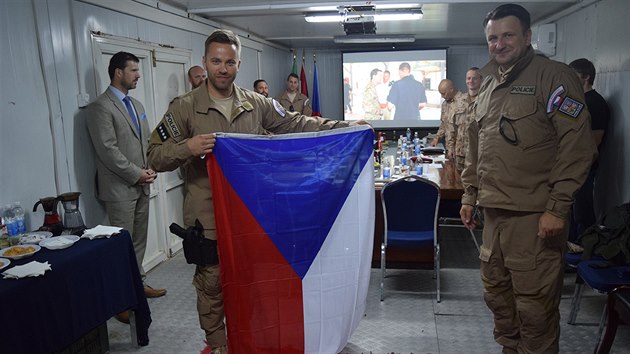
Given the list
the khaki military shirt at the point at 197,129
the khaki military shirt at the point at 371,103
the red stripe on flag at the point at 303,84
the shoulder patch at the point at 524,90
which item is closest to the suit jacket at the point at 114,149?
the khaki military shirt at the point at 197,129

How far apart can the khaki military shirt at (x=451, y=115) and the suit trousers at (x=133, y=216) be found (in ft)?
11.6

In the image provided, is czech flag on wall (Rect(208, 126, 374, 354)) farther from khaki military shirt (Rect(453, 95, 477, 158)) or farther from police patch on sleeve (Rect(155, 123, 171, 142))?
khaki military shirt (Rect(453, 95, 477, 158))

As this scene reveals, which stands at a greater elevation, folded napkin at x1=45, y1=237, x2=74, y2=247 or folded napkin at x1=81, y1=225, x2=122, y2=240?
folded napkin at x1=45, y1=237, x2=74, y2=247

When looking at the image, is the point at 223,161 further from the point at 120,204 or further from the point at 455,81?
the point at 455,81

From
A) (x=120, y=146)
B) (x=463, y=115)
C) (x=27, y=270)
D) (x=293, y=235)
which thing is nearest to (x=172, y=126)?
(x=293, y=235)

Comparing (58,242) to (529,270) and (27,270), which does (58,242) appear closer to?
(27,270)

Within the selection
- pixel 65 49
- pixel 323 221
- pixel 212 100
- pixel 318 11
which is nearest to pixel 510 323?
pixel 323 221

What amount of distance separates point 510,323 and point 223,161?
1.60m

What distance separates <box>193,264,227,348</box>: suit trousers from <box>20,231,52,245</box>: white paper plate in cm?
94

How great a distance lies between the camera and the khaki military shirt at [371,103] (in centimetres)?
989

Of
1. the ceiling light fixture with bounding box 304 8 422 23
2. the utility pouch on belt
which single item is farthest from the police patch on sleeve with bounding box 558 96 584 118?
the ceiling light fixture with bounding box 304 8 422 23

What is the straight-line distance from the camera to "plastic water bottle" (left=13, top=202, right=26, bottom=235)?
258cm

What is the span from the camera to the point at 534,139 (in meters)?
2.03

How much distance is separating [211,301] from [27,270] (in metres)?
0.78
